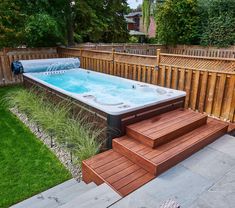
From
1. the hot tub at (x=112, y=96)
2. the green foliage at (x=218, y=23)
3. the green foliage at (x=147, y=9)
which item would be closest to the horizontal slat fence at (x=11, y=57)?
the hot tub at (x=112, y=96)

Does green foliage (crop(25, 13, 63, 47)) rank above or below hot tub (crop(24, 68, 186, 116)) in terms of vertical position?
above

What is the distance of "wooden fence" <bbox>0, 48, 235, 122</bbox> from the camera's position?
4.25 metres

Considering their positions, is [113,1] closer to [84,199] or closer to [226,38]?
[226,38]

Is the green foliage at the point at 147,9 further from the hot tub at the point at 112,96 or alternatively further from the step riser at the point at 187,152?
the step riser at the point at 187,152

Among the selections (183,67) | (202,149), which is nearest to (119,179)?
(202,149)

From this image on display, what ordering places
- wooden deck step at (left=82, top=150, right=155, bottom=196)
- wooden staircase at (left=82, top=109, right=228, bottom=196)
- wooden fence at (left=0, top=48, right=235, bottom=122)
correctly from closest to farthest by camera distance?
wooden deck step at (left=82, top=150, right=155, bottom=196), wooden staircase at (left=82, top=109, right=228, bottom=196), wooden fence at (left=0, top=48, right=235, bottom=122)

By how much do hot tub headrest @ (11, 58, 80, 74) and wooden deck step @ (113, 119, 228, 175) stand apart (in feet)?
15.9

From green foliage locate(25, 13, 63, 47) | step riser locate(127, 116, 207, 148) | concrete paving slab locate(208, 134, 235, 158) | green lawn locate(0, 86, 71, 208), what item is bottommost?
green lawn locate(0, 86, 71, 208)

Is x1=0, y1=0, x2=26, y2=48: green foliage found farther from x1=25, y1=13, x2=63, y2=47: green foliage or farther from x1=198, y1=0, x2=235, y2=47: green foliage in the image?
x1=198, y1=0, x2=235, y2=47: green foliage

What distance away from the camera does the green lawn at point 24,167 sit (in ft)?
9.12

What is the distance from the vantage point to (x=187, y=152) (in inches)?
124

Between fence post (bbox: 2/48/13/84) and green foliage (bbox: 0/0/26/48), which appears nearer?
green foliage (bbox: 0/0/26/48)

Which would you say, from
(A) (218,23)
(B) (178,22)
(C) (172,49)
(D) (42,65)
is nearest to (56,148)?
(D) (42,65)

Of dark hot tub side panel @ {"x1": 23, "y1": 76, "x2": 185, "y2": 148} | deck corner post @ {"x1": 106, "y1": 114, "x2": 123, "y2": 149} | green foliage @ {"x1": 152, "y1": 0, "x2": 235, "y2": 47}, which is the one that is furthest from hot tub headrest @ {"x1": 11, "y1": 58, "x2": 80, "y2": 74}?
green foliage @ {"x1": 152, "y1": 0, "x2": 235, "y2": 47}
